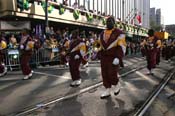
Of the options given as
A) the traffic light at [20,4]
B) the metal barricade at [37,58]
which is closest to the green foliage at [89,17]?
the traffic light at [20,4]

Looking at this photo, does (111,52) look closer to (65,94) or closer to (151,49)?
(65,94)

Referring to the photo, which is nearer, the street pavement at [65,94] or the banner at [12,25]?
the street pavement at [65,94]

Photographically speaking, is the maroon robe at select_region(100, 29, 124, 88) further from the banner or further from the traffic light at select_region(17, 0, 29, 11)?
the traffic light at select_region(17, 0, 29, 11)

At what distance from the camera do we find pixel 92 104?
855cm

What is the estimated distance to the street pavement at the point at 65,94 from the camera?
7.94 metres

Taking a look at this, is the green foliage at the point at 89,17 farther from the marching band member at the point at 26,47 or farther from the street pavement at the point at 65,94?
the marching band member at the point at 26,47

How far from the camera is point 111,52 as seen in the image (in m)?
9.28

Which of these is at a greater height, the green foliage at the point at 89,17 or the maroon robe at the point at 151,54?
the green foliage at the point at 89,17

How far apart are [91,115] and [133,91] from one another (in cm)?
315

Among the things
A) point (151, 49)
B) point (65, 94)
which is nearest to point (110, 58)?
point (65, 94)

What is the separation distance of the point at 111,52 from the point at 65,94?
1690 millimetres

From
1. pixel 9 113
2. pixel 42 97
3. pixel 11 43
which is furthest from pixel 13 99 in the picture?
pixel 11 43

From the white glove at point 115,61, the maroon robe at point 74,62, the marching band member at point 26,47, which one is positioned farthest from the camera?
the marching band member at point 26,47

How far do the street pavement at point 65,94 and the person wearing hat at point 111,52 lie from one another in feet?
1.31
